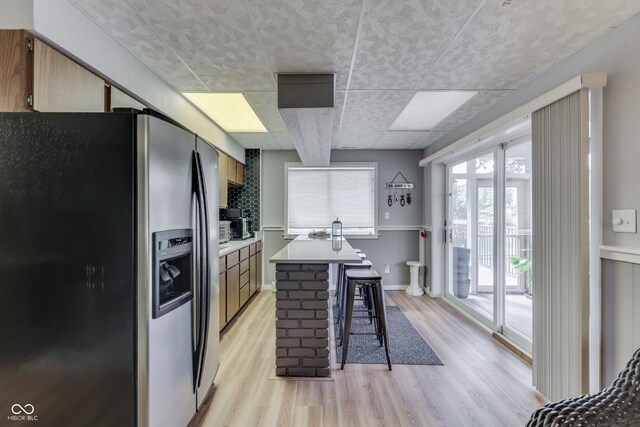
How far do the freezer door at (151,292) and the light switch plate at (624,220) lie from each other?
2366 mm

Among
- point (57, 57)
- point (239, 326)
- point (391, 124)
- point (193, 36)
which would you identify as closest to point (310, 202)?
point (391, 124)

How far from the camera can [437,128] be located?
3.70m

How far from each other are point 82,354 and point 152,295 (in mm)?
358

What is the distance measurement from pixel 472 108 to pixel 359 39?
181 cm

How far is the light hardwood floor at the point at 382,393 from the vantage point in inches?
71.9

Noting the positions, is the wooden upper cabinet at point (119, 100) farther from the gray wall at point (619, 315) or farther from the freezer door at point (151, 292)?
the gray wall at point (619, 315)

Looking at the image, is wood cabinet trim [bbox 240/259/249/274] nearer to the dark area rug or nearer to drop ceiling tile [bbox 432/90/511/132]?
the dark area rug

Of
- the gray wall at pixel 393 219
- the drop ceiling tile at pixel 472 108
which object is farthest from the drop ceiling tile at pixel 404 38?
the gray wall at pixel 393 219

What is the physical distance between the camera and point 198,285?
64.2 inches

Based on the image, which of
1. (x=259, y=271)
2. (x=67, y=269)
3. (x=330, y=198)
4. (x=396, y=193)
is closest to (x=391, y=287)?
(x=396, y=193)

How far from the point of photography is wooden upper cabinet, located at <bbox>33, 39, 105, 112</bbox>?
134 centimetres

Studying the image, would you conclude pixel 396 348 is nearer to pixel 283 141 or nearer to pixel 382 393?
pixel 382 393

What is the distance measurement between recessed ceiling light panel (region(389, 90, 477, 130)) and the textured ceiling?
210mm

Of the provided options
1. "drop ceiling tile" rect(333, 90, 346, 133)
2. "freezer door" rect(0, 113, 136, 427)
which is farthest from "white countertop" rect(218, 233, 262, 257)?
"drop ceiling tile" rect(333, 90, 346, 133)
